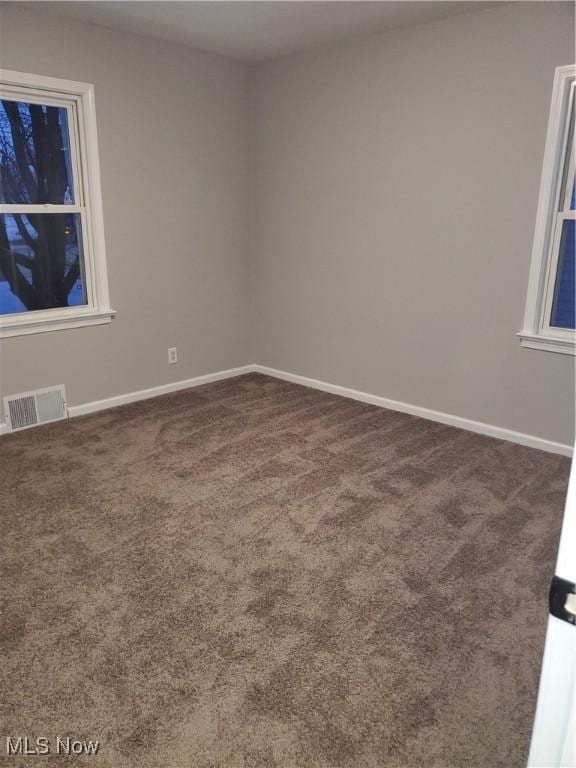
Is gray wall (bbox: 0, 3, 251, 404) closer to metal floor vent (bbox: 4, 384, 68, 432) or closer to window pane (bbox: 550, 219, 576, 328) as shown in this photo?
metal floor vent (bbox: 4, 384, 68, 432)

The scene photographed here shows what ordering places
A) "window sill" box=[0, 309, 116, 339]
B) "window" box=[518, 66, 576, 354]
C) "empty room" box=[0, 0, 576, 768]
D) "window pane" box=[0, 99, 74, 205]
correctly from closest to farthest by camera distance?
"empty room" box=[0, 0, 576, 768] → "window" box=[518, 66, 576, 354] → "window pane" box=[0, 99, 74, 205] → "window sill" box=[0, 309, 116, 339]

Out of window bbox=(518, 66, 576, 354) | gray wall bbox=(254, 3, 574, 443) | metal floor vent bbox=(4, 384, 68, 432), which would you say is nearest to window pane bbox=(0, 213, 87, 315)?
metal floor vent bbox=(4, 384, 68, 432)

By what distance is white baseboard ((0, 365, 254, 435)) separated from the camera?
3.97m

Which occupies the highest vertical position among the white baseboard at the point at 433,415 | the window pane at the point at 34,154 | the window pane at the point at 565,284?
the window pane at the point at 34,154

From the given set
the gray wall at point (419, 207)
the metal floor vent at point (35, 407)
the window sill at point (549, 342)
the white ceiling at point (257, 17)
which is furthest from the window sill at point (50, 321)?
the window sill at point (549, 342)

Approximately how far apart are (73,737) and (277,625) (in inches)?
28.0

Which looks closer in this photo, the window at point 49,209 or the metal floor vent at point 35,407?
the window at point 49,209

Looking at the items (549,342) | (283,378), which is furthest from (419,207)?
(283,378)

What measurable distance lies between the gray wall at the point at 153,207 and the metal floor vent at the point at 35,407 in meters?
0.06

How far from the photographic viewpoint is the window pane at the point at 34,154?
3.42 meters

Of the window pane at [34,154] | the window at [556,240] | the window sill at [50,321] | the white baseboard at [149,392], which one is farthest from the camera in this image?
the white baseboard at [149,392]

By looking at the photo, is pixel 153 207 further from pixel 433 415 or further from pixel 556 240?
pixel 556 240

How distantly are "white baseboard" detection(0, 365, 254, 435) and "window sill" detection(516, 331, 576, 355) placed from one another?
2381 mm

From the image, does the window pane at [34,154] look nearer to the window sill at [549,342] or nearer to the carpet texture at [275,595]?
the carpet texture at [275,595]
